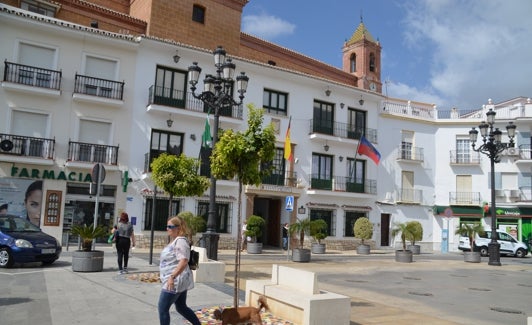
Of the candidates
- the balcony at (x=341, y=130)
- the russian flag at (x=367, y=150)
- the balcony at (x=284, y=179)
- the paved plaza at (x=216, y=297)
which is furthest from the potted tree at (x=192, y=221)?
the russian flag at (x=367, y=150)

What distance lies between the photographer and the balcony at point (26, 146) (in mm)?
20438

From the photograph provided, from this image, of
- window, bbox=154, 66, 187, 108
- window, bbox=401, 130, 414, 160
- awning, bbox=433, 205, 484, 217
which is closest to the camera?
window, bbox=154, 66, 187, 108

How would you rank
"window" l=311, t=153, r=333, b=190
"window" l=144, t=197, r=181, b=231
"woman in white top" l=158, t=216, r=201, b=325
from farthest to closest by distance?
"window" l=311, t=153, r=333, b=190, "window" l=144, t=197, r=181, b=231, "woman in white top" l=158, t=216, r=201, b=325

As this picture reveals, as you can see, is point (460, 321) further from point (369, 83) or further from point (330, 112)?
point (369, 83)

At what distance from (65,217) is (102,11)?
1272 cm

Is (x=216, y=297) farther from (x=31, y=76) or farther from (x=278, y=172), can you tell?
(x=278, y=172)

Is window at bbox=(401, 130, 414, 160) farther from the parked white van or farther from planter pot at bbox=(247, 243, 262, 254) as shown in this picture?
planter pot at bbox=(247, 243, 262, 254)

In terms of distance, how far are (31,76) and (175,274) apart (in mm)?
19885

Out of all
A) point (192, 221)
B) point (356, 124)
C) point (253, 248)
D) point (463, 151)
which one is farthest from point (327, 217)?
point (192, 221)

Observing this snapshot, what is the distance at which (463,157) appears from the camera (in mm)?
35188

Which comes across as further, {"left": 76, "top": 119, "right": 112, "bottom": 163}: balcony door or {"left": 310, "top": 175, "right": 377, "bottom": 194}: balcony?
{"left": 310, "top": 175, "right": 377, "bottom": 194}: balcony

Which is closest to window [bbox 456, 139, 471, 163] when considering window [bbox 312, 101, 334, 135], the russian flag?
the russian flag

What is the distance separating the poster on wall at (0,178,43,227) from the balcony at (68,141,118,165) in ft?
6.68

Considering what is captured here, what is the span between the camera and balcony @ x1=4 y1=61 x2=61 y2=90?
68.5 feet
